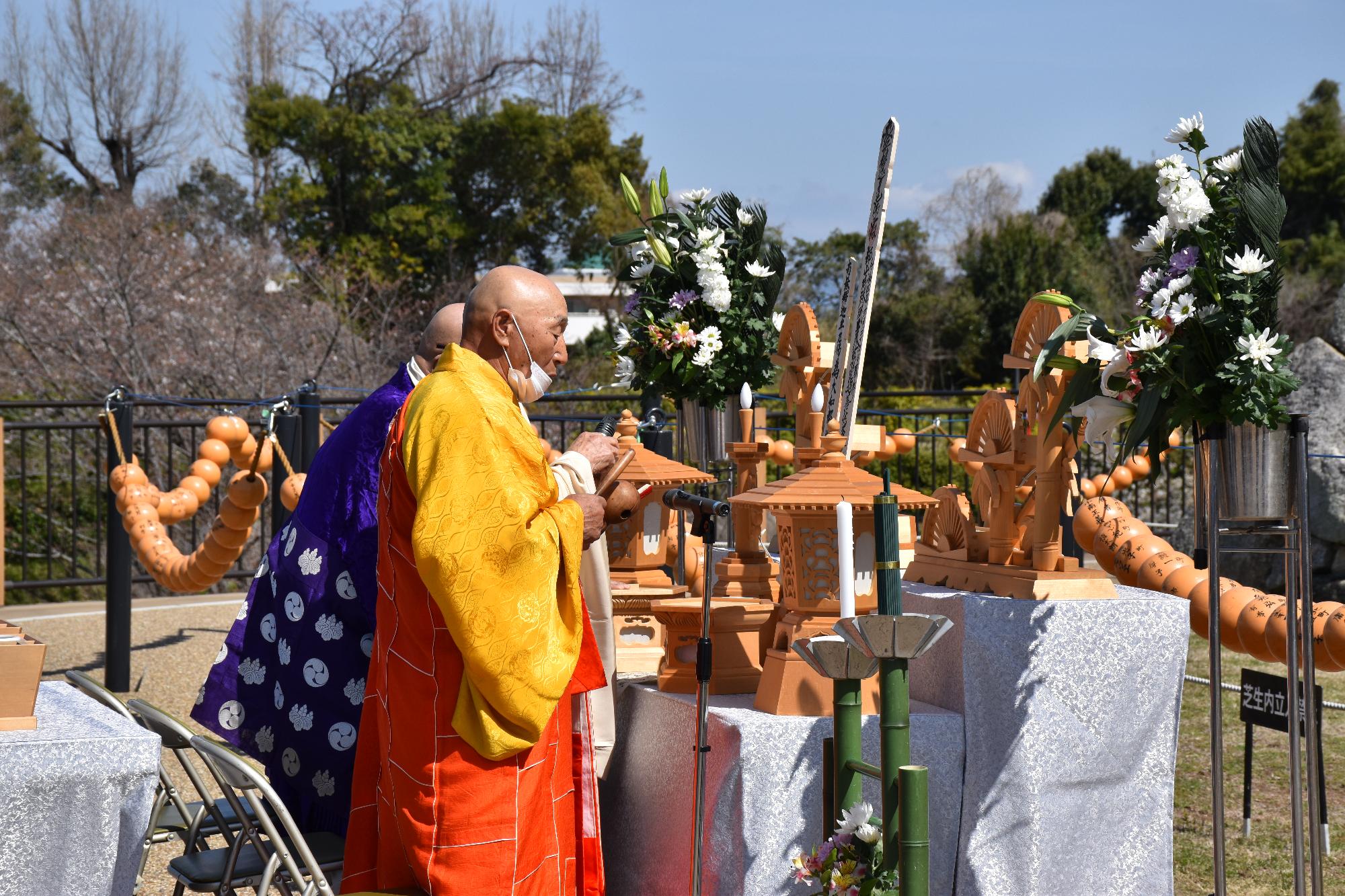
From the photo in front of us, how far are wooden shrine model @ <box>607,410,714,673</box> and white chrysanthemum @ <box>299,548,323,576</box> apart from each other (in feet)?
3.57

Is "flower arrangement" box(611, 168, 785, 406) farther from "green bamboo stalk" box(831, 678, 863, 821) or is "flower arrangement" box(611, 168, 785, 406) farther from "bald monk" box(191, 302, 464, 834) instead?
"green bamboo stalk" box(831, 678, 863, 821)

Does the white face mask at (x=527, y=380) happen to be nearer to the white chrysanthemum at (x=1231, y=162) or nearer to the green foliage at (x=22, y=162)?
the white chrysanthemum at (x=1231, y=162)

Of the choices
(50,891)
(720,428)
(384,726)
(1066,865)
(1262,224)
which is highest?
(1262,224)

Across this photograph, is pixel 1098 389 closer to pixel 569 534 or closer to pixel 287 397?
pixel 569 534

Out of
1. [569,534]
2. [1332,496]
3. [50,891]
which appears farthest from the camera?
[1332,496]

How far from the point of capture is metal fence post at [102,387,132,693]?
7141 millimetres

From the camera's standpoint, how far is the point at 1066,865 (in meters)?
3.22

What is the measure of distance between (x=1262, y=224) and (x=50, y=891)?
285cm

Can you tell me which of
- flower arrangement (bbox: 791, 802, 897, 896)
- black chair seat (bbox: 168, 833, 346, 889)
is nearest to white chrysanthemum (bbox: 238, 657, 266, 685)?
black chair seat (bbox: 168, 833, 346, 889)

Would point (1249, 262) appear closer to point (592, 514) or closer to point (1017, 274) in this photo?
point (592, 514)

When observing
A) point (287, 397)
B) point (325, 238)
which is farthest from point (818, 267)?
point (287, 397)

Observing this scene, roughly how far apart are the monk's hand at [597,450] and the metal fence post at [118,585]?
5155 mm

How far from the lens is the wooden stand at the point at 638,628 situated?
395 centimetres

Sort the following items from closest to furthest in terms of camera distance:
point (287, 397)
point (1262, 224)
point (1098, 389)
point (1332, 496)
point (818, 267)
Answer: point (1262, 224), point (1098, 389), point (287, 397), point (1332, 496), point (818, 267)
